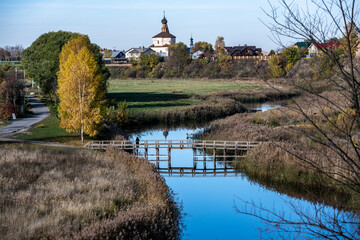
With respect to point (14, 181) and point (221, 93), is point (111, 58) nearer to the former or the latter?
point (221, 93)

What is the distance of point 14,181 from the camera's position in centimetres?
2219

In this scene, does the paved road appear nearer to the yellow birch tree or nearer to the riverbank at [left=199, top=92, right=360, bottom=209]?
the yellow birch tree

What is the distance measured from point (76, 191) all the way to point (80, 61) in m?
17.5

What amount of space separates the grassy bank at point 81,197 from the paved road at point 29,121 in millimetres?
10238

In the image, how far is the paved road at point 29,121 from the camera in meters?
39.9

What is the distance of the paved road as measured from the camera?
39875 millimetres

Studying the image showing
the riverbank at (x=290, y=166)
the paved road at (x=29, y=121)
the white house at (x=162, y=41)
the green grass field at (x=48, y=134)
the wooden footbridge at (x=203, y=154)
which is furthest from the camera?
the white house at (x=162, y=41)

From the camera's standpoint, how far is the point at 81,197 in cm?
1967

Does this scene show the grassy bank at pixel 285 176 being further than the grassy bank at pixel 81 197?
Yes

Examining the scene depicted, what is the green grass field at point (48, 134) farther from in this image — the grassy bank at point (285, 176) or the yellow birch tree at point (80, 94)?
the grassy bank at point (285, 176)

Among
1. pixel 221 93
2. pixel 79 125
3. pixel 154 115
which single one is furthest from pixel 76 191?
pixel 221 93

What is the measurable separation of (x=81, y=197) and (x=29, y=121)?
29515mm

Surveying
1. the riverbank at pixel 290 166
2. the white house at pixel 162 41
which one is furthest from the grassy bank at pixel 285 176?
the white house at pixel 162 41

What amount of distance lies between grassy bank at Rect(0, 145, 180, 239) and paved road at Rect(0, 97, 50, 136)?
1024cm
